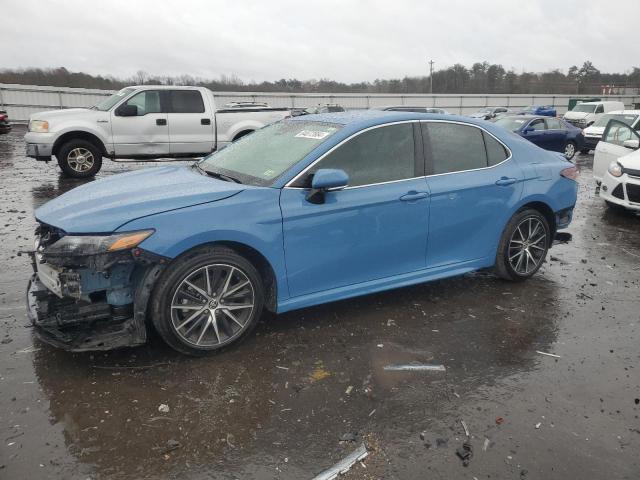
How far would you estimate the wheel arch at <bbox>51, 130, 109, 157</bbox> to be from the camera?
10.5 m

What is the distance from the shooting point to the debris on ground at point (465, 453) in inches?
105

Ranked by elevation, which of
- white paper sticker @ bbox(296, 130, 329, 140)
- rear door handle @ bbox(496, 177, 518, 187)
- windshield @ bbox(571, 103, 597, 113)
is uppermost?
windshield @ bbox(571, 103, 597, 113)

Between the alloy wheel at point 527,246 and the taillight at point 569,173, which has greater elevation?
the taillight at point 569,173

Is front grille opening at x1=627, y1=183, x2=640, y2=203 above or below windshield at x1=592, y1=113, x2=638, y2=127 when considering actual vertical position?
below

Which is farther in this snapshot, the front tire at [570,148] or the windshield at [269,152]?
the front tire at [570,148]

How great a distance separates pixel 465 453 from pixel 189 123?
10474mm

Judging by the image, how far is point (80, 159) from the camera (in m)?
10.6

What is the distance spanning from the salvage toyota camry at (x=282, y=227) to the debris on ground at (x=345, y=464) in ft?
4.43

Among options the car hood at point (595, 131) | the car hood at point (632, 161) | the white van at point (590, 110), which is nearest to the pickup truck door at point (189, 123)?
the car hood at point (632, 161)

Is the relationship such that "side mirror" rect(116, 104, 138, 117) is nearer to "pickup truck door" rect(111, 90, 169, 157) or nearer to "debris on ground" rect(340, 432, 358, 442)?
"pickup truck door" rect(111, 90, 169, 157)

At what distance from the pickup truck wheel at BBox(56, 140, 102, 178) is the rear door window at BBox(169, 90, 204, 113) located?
197 cm

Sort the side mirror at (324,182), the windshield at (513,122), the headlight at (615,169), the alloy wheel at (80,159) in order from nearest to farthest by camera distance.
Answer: the side mirror at (324,182) → the headlight at (615,169) → the alloy wheel at (80,159) → the windshield at (513,122)

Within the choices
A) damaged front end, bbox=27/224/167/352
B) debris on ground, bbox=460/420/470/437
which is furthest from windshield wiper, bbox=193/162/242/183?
debris on ground, bbox=460/420/470/437

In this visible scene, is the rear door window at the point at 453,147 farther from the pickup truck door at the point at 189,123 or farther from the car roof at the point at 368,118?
the pickup truck door at the point at 189,123
